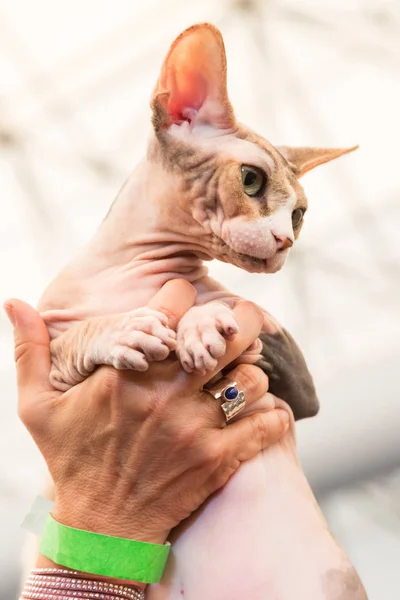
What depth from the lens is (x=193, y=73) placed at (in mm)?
1179

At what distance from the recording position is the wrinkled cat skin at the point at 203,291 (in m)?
1.09

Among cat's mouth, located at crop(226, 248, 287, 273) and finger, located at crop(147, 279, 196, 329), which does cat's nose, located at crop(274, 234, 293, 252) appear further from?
finger, located at crop(147, 279, 196, 329)

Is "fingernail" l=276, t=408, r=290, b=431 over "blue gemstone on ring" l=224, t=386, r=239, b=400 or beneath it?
beneath

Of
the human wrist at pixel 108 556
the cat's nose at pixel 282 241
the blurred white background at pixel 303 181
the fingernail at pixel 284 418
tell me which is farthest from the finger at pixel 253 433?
the blurred white background at pixel 303 181

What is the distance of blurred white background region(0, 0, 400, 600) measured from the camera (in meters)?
2.13

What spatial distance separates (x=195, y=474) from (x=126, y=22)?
165cm

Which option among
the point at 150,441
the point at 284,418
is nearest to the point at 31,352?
the point at 150,441

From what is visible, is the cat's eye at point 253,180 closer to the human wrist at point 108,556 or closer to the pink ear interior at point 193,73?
the pink ear interior at point 193,73

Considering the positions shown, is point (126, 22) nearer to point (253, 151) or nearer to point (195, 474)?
point (253, 151)

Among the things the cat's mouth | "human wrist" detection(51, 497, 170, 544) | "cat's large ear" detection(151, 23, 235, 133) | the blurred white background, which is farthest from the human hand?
the blurred white background

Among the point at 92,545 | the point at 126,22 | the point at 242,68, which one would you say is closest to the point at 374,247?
the point at 242,68

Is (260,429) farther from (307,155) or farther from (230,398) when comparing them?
(307,155)

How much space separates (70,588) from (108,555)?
0.08 meters

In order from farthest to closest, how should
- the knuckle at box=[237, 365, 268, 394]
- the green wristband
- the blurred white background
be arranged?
the blurred white background, the knuckle at box=[237, 365, 268, 394], the green wristband
